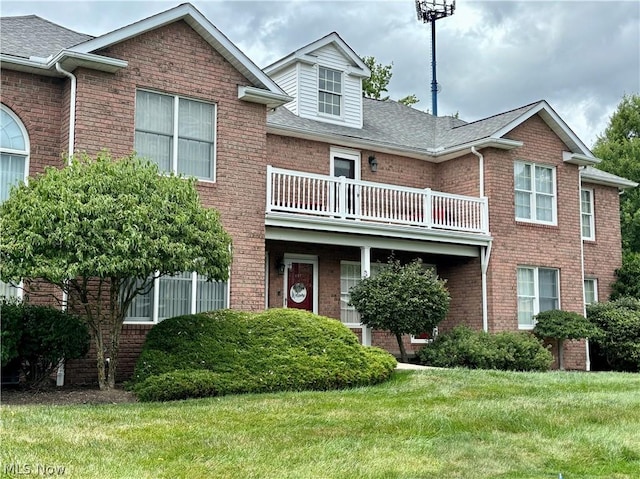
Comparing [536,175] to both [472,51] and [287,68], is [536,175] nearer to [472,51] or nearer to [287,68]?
[472,51]

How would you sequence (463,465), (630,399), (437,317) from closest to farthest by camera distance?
(463,465) → (630,399) → (437,317)

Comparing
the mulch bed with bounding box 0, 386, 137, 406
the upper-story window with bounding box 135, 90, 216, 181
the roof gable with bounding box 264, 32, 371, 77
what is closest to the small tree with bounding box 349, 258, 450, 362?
the upper-story window with bounding box 135, 90, 216, 181

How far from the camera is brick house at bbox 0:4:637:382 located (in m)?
13.5

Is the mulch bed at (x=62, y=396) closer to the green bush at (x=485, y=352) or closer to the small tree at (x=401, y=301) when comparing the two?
the small tree at (x=401, y=301)

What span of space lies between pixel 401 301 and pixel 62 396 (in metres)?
7.63

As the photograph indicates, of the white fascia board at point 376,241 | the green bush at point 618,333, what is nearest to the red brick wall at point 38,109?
the white fascia board at point 376,241

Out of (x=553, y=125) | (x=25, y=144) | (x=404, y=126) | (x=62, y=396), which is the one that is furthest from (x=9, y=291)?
(x=553, y=125)

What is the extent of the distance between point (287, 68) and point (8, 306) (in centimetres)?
1094

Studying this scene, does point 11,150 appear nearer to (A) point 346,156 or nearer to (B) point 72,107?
(B) point 72,107

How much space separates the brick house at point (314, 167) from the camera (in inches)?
532

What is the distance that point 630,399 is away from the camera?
435 inches

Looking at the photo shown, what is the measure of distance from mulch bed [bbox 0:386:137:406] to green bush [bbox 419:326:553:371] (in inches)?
297

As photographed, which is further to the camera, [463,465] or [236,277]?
[236,277]


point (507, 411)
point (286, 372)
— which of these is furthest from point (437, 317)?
point (507, 411)
